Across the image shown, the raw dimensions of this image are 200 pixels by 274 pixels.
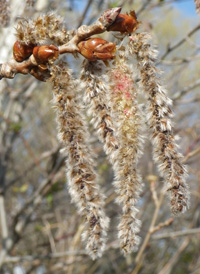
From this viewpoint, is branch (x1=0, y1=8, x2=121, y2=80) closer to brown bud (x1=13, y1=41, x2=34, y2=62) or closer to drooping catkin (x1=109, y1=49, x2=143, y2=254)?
brown bud (x1=13, y1=41, x2=34, y2=62)

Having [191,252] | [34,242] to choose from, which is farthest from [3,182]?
[191,252]

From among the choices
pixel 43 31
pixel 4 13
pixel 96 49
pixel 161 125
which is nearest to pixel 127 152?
pixel 161 125

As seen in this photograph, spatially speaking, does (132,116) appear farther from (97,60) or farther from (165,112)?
(97,60)

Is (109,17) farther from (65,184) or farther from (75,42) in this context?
(65,184)

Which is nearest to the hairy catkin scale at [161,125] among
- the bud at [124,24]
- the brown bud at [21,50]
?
the bud at [124,24]

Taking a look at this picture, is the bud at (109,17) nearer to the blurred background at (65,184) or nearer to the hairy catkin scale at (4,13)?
the blurred background at (65,184)

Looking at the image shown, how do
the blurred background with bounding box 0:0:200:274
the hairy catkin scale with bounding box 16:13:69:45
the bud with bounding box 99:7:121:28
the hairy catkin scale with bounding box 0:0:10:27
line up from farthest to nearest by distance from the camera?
the blurred background with bounding box 0:0:200:274 → the hairy catkin scale with bounding box 0:0:10:27 → the hairy catkin scale with bounding box 16:13:69:45 → the bud with bounding box 99:7:121:28

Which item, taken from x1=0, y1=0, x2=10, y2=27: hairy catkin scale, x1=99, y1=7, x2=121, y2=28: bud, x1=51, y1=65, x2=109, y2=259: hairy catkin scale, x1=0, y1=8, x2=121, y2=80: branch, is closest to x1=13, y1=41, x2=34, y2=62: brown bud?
x1=0, y1=8, x2=121, y2=80: branch
